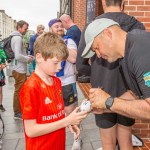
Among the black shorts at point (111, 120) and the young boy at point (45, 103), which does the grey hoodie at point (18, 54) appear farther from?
the young boy at point (45, 103)

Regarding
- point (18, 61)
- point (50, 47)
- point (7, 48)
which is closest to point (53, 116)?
point (50, 47)

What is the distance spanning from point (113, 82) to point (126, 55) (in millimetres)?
934

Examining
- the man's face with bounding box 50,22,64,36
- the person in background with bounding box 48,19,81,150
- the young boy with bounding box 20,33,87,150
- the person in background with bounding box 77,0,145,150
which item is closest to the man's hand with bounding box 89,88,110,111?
the young boy with bounding box 20,33,87,150

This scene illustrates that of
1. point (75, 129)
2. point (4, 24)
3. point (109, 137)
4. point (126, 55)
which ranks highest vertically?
point (126, 55)

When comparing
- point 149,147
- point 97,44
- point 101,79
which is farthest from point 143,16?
point 97,44

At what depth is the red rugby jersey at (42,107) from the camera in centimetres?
220

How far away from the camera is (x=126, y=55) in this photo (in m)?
2.12

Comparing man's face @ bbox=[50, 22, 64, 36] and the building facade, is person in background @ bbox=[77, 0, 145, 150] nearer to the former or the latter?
man's face @ bbox=[50, 22, 64, 36]

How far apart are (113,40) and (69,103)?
209 cm

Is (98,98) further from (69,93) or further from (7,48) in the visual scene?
(7,48)

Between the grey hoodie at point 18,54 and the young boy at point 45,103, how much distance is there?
3450 millimetres

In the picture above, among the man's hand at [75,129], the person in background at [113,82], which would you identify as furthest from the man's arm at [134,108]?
the person in background at [113,82]

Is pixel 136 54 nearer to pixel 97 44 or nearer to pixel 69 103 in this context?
pixel 97 44

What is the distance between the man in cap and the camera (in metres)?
1.95
